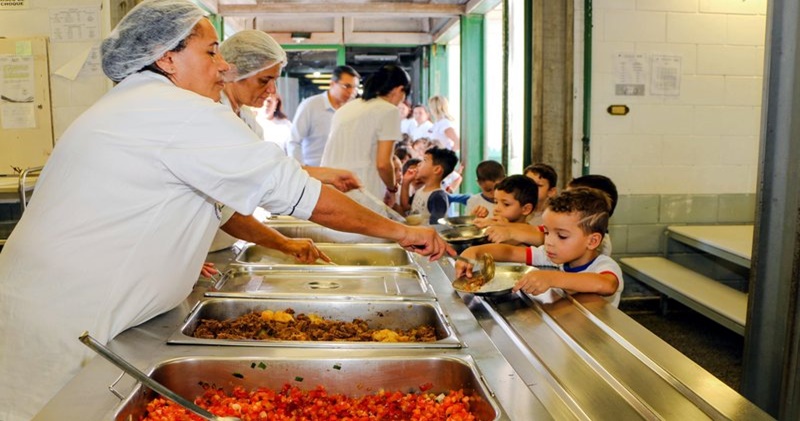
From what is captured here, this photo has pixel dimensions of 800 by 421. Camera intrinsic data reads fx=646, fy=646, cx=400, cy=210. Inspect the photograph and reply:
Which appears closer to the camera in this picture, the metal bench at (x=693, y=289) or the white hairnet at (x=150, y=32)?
the white hairnet at (x=150, y=32)

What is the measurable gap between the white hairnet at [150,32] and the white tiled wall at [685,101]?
3.44 meters

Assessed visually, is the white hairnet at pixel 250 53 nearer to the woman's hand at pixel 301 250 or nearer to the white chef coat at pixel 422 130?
the woman's hand at pixel 301 250

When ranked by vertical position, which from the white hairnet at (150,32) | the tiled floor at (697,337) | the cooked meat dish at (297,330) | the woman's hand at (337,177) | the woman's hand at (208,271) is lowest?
the tiled floor at (697,337)

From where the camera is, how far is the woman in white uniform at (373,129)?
4.42 m

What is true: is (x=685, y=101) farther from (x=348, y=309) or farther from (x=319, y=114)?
(x=348, y=309)

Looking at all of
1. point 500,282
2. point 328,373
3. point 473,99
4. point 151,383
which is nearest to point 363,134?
point 500,282

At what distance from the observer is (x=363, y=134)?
446 centimetres

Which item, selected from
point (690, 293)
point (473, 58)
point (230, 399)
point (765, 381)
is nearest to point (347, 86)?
point (473, 58)

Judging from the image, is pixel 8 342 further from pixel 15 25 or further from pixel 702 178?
pixel 702 178

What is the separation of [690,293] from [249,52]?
2.98 metres

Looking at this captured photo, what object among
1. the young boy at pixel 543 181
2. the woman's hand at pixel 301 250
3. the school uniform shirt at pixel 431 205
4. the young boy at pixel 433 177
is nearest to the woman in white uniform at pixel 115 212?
the woman's hand at pixel 301 250

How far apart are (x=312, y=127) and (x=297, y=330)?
3.80 metres

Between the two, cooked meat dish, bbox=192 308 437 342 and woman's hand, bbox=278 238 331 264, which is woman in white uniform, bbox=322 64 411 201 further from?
cooked meat dish, bbox=192 308 437 342

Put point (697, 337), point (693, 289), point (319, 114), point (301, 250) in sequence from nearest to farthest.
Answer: point (301, 250), point (693, 289), point (697, 337), point (319, 114)
